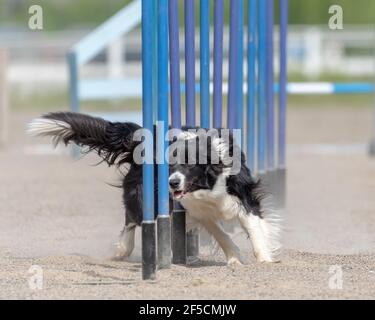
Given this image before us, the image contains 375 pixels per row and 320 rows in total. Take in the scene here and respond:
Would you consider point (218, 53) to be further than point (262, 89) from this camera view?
No

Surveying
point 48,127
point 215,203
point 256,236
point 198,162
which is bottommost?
point 256,236

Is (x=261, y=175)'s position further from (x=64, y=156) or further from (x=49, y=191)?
(x=64, y=156)

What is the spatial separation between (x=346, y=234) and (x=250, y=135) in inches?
45.1

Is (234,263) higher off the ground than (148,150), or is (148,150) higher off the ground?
(148,150)

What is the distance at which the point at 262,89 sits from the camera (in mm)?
7477

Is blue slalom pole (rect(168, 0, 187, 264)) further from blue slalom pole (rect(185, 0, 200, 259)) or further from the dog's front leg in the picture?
the dog's front leg

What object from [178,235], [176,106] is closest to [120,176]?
[178,235]

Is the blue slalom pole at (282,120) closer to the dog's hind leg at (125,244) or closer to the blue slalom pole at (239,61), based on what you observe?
the blue slalom pole at (239,61)

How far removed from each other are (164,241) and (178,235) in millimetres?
476

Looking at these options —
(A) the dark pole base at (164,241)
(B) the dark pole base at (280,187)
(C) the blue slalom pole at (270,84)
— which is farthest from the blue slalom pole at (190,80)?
(B) the dark pole base at (280,187)

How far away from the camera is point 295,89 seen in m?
11.5

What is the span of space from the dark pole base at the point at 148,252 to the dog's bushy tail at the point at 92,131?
3.54 feet

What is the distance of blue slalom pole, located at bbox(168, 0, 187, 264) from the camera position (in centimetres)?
567

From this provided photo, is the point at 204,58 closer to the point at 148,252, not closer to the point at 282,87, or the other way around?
the point at 148,252
